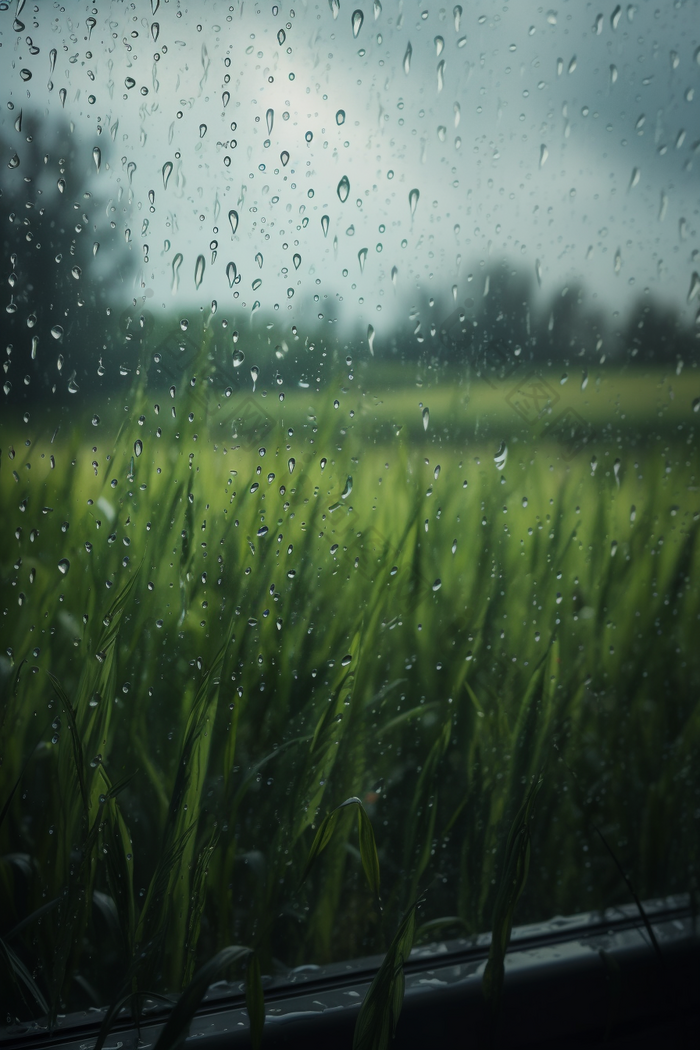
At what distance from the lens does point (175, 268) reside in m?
0.68

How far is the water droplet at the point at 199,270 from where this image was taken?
2.25 feet

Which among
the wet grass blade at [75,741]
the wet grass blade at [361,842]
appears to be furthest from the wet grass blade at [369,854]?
the wet grass blade at [75,741]

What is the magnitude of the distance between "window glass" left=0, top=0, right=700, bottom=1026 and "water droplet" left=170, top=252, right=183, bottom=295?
0.01 metres

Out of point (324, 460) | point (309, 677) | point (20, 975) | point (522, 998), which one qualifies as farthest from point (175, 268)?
point (522, 998)

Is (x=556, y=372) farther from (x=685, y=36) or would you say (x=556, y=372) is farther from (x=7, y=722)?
(x=7, y=722)

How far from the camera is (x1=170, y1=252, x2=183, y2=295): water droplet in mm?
682

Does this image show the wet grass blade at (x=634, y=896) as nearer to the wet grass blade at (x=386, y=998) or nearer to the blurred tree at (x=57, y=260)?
the wet grass blade at (x=386, y=998)

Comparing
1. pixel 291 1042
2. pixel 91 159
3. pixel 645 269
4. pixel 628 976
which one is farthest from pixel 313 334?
pixel 628 976

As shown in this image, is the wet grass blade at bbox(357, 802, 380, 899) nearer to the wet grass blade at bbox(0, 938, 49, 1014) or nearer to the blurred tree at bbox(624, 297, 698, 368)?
the wet grass blade at bbox(0, 938, 49, 1014)

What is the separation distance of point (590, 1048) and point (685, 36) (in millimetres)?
Answer: 1110

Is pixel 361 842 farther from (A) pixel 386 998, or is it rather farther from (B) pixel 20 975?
(B) pixel 20 975

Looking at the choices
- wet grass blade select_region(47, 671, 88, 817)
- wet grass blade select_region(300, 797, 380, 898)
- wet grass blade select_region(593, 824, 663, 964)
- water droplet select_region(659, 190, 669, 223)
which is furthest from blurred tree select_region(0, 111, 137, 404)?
wet grass blade select_region(593, 824, 663, 964)

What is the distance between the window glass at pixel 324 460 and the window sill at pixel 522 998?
25mm

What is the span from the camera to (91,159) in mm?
666
